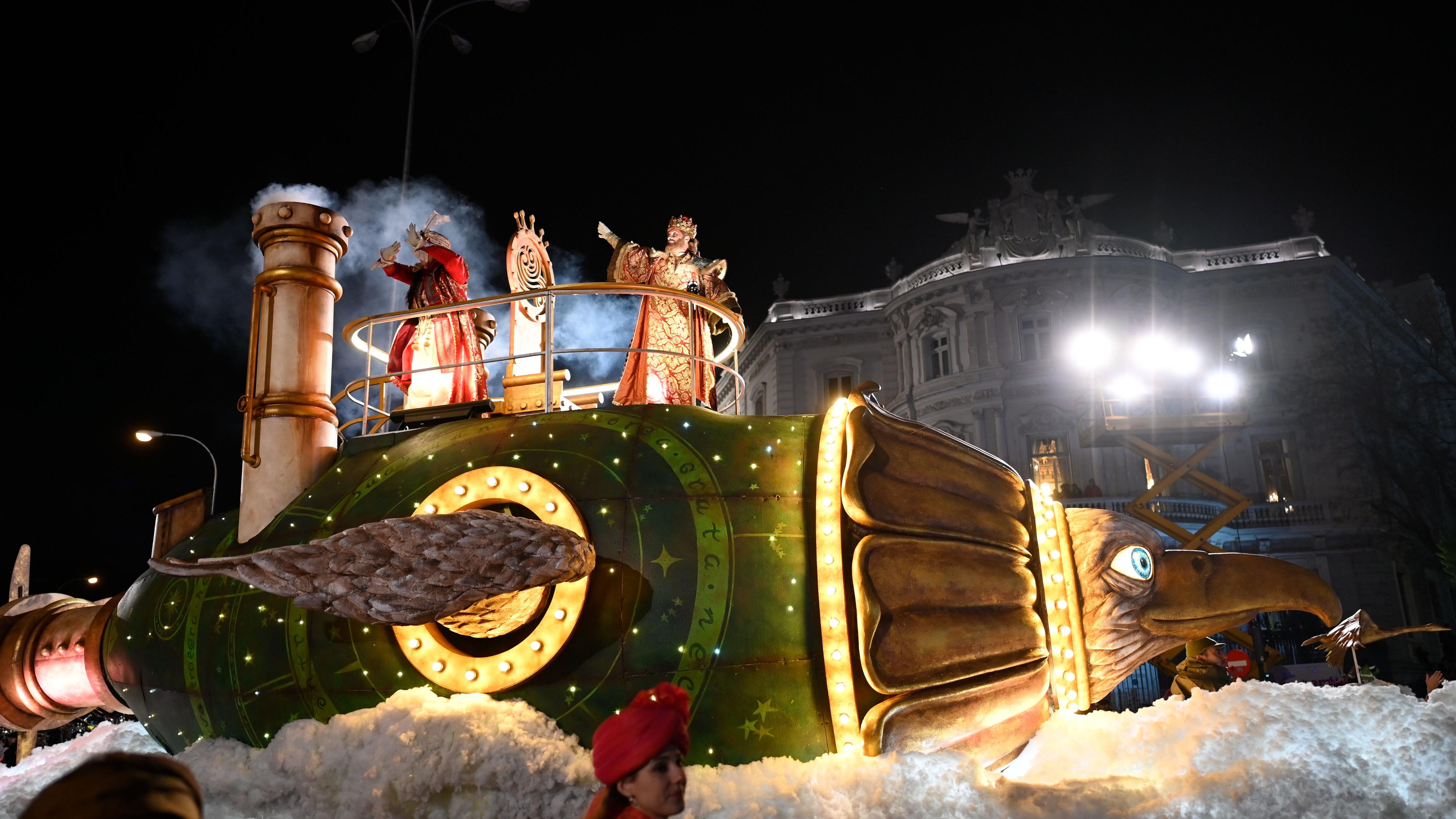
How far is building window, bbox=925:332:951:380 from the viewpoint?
36.0 meters

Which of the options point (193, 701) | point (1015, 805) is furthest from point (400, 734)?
point (1015, 805)

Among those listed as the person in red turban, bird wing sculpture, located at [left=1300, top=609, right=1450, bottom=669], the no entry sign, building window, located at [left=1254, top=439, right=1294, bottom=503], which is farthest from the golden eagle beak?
building window, located at [left=1254, top=439, right=1294, bottom=503]

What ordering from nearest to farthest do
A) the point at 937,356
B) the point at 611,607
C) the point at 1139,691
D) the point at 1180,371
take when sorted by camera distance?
the point at 611,607 < the point at 1139,691 < the point at 1180,371 < the point at 937,356

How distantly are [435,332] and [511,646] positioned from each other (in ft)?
11.3

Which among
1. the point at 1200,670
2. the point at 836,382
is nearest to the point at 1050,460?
the point at 836,382

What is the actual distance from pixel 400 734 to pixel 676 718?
1.71 m

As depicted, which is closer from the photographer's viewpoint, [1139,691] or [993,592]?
[993,592]

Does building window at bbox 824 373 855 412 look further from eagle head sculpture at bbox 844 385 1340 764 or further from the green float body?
the green float body

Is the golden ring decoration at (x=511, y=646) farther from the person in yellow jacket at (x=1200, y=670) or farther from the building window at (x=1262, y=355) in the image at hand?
the building window at (x=1262, y=355)

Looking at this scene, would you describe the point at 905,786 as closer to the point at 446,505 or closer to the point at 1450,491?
the point at 446,505

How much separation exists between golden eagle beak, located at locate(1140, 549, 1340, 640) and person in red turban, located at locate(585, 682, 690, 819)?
3320mm

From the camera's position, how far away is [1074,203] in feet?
121

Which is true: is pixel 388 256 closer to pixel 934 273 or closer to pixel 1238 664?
pixel 1238 664

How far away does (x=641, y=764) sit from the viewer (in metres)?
2.40
